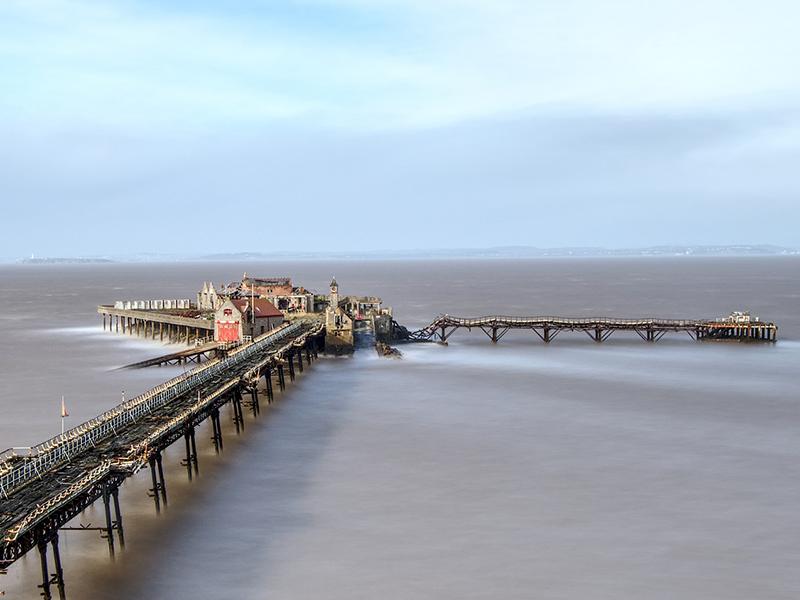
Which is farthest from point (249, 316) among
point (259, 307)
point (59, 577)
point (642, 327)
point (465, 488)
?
point (59, 577)

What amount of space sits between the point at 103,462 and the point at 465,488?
1490cm

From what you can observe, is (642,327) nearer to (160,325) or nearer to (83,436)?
(160,325)

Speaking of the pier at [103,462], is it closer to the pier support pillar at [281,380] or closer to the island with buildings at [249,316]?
the pier support pillar at [281,380]

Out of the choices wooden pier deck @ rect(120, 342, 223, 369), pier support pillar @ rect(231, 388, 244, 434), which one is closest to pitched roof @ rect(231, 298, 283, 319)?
wooden pier deck @ rect(120, 342, 223, 369)

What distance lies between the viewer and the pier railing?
1127 inches

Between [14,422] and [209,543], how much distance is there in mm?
23859

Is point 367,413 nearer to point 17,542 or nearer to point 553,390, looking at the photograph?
point 553,390

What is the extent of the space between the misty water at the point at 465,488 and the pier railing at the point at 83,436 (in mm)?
2751

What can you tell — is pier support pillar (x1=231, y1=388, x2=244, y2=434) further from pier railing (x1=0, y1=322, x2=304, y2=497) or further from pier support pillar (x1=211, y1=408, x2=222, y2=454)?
pier support pillar (x1=211, y1=408, x2=222, y2=454)

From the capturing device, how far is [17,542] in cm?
2314

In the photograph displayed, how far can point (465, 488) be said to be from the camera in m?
36.8

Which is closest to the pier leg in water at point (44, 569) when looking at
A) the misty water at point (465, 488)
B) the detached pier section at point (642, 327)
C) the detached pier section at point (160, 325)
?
the misty water at point (465, 488)

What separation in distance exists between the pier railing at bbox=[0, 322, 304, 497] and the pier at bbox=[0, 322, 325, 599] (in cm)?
3

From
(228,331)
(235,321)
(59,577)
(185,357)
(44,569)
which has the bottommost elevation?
(59,577)
